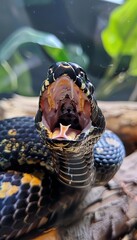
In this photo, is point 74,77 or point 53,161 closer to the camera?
point 74,77

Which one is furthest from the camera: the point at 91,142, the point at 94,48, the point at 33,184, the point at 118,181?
the point at 94,48

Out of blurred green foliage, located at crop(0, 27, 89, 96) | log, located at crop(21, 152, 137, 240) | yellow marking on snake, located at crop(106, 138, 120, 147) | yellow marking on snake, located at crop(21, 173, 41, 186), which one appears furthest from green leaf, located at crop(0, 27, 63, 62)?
yellow marking on snake, located at crop(21, 173, 41, 186)

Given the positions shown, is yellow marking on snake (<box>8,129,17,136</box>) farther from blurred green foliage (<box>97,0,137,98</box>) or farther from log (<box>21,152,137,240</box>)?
blurred green foliage (<box>97,0,137,98</box>)

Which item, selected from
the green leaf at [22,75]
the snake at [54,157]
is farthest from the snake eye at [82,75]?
the green leaf at [22,75]

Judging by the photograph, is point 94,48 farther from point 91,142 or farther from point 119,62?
point 91,142

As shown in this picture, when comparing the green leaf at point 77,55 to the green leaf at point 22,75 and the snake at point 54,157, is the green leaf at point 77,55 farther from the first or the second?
the snake at point 54,157

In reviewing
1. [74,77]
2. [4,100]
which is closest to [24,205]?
[74,77]
